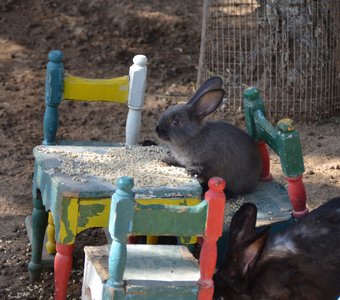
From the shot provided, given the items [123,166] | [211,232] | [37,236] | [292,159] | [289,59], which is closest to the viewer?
[211,232]

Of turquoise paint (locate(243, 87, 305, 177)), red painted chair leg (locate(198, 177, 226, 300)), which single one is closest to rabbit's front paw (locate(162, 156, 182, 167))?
turquoise paint (locate(243, 87, 305, 177))

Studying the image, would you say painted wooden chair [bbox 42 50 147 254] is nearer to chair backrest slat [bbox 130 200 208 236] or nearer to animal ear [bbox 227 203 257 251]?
animal ear [bbox 227 203 257 251]

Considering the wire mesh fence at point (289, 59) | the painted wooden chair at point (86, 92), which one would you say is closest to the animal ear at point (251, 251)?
the painted wooden chair at point (86, 92)

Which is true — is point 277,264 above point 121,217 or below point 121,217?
below

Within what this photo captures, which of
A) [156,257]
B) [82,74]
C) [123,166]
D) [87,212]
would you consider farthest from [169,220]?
[82,74]

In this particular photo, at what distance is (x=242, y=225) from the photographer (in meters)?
4.62

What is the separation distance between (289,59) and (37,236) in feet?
10.4

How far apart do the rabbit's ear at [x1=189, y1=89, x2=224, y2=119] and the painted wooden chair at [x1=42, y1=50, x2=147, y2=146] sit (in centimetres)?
32

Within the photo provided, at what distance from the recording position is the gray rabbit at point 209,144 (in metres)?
5.32

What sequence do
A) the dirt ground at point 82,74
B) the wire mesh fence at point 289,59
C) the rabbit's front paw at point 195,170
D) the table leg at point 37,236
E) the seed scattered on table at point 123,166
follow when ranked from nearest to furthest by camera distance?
1. the seed scattered on table at point 123,166
2. the rabbit's front paw at point 195,170
3. the table leg at point 37,236
4. the dirt ground at point 82,74
5. the wire mesh fence at point 289,59

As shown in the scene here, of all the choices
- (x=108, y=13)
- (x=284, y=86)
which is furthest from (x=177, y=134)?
(x=108, y=13)

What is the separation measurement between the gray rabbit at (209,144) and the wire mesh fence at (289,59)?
2208 millimetres

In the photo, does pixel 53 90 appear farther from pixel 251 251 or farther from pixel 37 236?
pixel 251 251

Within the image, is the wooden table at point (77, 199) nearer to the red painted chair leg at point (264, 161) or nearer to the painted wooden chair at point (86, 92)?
the painted wooden chair at point (86, 92)
